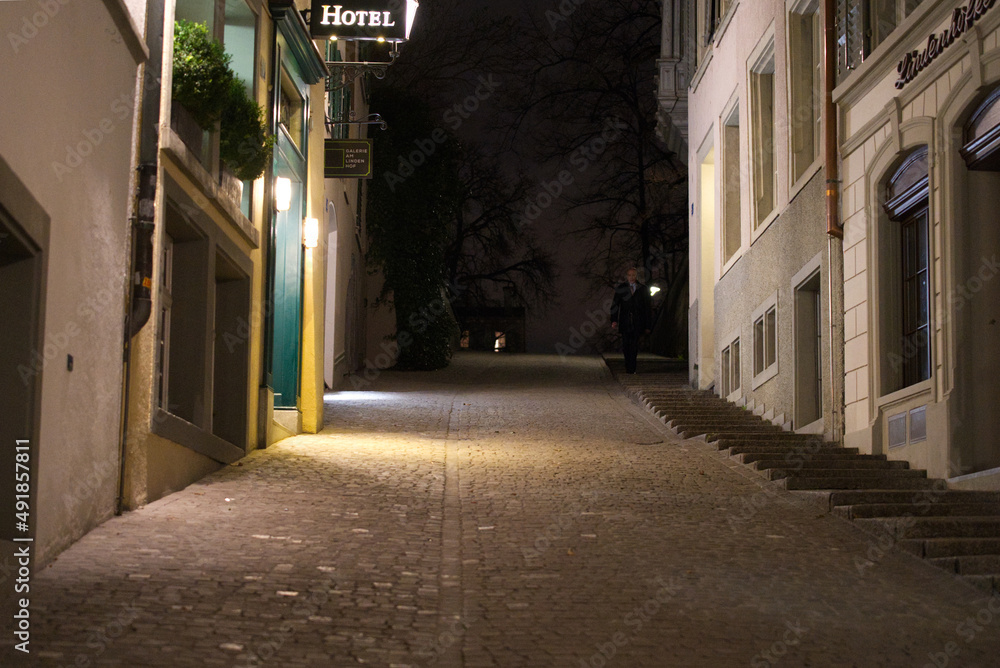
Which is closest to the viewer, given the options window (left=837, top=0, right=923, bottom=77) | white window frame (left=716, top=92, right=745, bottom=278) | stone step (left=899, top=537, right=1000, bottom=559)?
stone step (left=899, top=537, right=1000, bottom=559)

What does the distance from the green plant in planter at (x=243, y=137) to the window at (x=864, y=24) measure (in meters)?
6.52

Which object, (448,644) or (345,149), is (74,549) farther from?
(345,149)

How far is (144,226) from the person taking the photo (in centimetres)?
829

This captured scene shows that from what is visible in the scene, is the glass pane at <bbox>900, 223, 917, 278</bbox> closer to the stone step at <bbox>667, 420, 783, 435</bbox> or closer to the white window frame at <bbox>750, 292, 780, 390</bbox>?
the stone step at <bbox>667, 420, 783, 435</bbox>

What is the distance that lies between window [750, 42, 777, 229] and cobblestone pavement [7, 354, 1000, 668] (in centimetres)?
710

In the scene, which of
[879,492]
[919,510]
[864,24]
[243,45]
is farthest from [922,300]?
[243,45]

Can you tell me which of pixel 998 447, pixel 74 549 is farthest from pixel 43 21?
pixel 998 447

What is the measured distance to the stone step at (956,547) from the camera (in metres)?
7.23

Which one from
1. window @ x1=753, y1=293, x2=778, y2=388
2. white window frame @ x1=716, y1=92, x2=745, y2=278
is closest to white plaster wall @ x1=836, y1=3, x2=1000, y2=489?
window @ x1=753, y1=293, x2=778, y2=388

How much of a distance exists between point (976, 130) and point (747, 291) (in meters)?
8.11

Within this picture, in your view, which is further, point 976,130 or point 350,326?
point 350,326

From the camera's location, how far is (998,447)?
30.1ft

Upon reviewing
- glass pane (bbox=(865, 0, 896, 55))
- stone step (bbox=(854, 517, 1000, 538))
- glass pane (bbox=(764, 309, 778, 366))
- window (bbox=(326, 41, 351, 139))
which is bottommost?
stone step (bbox=(854, 517, 1000, 538))

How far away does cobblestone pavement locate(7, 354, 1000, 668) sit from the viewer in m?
5.10
